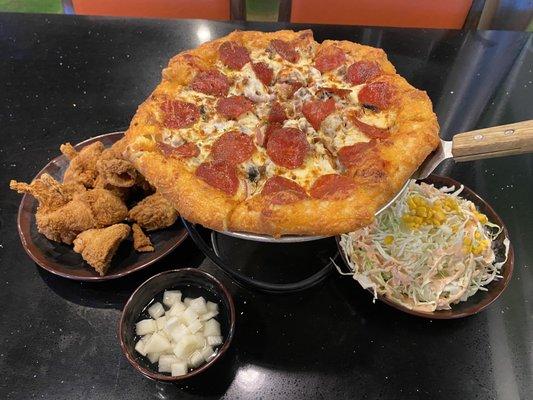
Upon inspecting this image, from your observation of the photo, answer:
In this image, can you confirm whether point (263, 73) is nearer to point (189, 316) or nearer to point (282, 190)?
point (282, 190)

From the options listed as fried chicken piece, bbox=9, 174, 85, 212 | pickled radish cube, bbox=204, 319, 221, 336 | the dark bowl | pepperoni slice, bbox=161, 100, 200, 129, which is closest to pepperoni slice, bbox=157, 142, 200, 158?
pepperoni slice, bbox=161, 100, 200, 129

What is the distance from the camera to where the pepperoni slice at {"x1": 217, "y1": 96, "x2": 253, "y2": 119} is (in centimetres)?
210

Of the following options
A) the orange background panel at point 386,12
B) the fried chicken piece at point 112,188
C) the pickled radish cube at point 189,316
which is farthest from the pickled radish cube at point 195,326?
the orange background panel at point 386,12

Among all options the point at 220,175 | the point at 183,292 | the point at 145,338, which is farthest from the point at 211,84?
the point at 145,338

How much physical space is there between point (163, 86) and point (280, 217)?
0.99 metres

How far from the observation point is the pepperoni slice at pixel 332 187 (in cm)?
169

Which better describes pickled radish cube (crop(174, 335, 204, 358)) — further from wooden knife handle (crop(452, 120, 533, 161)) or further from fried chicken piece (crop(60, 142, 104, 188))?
wooden knife handle (crop(452, 120, 533, 161))

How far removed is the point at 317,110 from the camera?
206 cm

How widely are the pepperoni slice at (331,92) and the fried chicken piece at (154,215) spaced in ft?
2.86

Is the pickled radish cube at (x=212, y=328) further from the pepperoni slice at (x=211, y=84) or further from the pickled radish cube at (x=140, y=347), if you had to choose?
the pepperoni slice at (x=211, y=84)

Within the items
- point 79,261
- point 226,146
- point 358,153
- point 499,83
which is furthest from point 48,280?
point 499,83

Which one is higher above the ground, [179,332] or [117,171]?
[117,171]

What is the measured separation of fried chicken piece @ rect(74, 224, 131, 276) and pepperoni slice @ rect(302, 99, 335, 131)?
96 centimetres

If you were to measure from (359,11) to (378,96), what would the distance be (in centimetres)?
179
